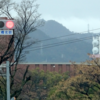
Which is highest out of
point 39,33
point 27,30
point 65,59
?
point 27,30

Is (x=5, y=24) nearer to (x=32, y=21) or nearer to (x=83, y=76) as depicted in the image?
(x=32, y=21)

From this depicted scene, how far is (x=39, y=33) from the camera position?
19200 centimetres

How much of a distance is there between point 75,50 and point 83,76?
15480 centimetres

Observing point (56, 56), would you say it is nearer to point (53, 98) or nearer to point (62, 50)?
point (62, 50)

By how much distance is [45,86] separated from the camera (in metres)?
43.2

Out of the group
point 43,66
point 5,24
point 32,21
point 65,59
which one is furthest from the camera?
point 65,59

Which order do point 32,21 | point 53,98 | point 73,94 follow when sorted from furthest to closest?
point 53,98
point 73,94
point 32,21

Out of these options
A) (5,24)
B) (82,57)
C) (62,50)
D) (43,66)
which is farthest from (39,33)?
(5,24)

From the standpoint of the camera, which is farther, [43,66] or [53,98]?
[43,66]

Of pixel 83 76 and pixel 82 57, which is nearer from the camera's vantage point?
pixel 83 76

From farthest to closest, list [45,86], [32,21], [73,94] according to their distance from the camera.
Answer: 1. [45,86]
2. [73,94]
3. [32,21]

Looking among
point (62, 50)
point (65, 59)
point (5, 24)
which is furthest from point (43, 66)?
point (62, 50)

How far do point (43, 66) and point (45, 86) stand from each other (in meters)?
11.0

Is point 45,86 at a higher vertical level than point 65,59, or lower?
higher
